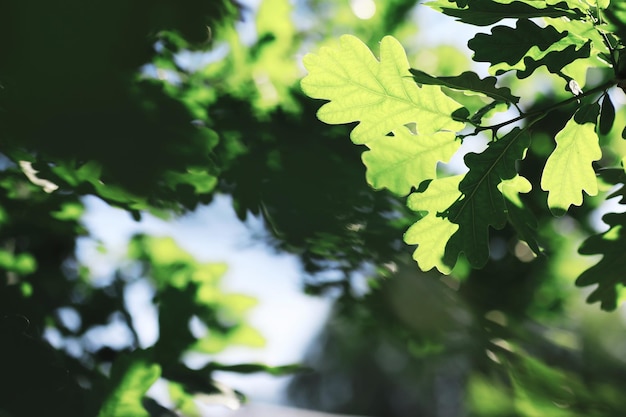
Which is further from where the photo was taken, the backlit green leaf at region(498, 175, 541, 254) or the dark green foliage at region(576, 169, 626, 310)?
the dark green foliage at region(576, 169, 626, 310)

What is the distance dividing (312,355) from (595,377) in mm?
13431

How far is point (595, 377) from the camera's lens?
1532 mm

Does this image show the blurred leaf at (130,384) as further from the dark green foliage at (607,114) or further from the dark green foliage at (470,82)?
the dark green foliage at (607,114)

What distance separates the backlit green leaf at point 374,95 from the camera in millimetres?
834

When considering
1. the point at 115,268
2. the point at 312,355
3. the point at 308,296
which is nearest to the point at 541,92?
the point at 308,296

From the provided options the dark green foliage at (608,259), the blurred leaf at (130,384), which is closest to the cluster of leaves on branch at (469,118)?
the dark green foliage at (608,259)

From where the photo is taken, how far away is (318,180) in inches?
42.5

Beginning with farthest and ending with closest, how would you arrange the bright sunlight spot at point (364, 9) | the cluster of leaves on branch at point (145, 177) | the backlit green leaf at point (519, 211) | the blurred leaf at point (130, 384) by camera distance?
1. the bright sunlight spot at point (364, 9)
2. the blurred leaf at point (130, 384)
3. the backlit green leaf at point (519, 211)
4. the cluster of leaves on branch at point (145, 177)

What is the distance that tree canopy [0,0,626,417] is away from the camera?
29.9 inches

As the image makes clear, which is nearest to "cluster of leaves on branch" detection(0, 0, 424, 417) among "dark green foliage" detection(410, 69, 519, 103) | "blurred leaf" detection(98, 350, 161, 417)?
"blurred leaf" detection(98, 350, 161, 417)

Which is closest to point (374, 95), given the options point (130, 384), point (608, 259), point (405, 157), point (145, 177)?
point (405, 157)

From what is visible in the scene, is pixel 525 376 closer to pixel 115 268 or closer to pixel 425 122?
pixel 425 122

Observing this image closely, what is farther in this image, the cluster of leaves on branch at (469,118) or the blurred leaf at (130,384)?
the blurred leaf at (130,384)

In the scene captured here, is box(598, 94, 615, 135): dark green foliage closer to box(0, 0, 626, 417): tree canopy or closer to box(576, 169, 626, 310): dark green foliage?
box(0, 0, 626, 417): tree canopy
